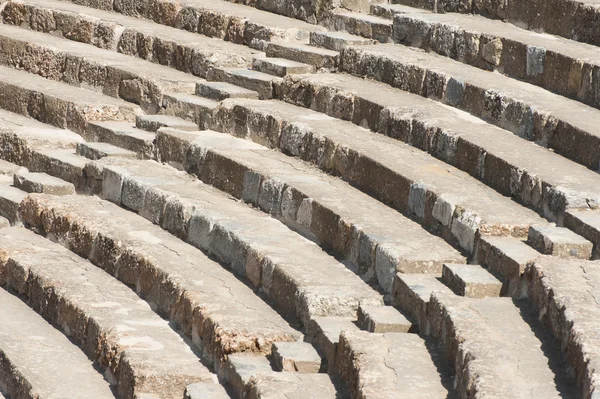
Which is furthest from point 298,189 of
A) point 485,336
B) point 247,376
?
point 485,336

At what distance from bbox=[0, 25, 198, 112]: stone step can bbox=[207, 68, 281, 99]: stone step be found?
0.81 feet

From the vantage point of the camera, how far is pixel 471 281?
6277mm

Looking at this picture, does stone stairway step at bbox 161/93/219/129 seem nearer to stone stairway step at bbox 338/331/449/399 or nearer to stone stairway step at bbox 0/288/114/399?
stone stairway step at bbox 0/288/114/399

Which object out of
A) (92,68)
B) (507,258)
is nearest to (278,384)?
(507,258)

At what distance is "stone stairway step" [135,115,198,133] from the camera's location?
382 inches

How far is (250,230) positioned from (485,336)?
2442 mm

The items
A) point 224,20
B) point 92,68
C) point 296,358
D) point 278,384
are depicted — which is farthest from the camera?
point 224,20

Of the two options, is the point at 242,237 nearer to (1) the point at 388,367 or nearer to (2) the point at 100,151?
(1) the point at 388,367

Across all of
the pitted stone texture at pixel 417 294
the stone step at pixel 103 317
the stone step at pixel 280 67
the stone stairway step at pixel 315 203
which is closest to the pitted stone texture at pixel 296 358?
the stone step at pixel 103 317

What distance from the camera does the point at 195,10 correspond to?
11.7 meters

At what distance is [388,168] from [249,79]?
262cm

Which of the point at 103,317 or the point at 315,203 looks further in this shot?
the point at 315,203

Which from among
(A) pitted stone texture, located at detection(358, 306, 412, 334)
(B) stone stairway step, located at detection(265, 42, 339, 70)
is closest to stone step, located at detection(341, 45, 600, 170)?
(B) stone stairway step, located at detection(265, 42, 339, 70)

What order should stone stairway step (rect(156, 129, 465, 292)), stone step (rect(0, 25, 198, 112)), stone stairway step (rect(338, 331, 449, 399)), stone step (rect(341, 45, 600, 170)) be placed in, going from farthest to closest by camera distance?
1. stone step (rect(0, 25, 198, 112))
2. stone step (rect(341, 45, 600, 170))
3. stone stairway step (rect(156, 129, 465, 292))
4. stone stairway step (rect(338, 331, 449, 399))
